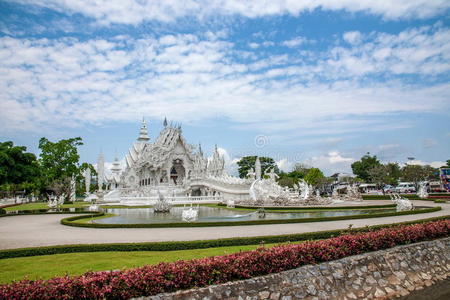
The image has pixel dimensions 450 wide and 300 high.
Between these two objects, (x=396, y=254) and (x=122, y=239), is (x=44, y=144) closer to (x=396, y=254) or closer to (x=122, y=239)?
(x=122, y=239)

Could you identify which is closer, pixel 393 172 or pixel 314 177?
pixel 314 177

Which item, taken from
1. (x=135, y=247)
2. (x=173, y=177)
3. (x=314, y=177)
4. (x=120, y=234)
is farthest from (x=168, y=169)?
(x=135, y=247)

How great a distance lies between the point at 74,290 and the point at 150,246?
411 cm

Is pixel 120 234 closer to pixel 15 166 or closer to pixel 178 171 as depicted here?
pixel 15 166

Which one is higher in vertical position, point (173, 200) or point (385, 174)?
point (385, 174)

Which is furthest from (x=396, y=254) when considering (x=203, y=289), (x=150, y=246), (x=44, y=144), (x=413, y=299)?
(x=44, y=144)

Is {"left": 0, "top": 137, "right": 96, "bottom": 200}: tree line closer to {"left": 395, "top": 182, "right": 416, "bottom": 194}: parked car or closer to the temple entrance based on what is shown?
the temple entrance

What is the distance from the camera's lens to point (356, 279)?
9.55 metres

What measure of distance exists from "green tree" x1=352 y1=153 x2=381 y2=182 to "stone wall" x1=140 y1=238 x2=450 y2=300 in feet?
205

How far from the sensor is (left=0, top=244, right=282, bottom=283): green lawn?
312 inches

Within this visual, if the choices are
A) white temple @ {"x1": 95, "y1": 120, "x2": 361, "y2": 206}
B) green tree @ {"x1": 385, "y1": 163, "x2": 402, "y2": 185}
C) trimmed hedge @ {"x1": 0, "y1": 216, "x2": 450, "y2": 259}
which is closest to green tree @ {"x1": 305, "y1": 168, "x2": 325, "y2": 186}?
green tree @ {"x1": 385, "y1": 163, "x2": 402, "y2": 185}

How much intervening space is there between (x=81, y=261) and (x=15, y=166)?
124 feet

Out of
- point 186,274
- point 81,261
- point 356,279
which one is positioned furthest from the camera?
point 356,279

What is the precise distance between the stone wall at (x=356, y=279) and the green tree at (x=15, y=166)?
39026 mm
